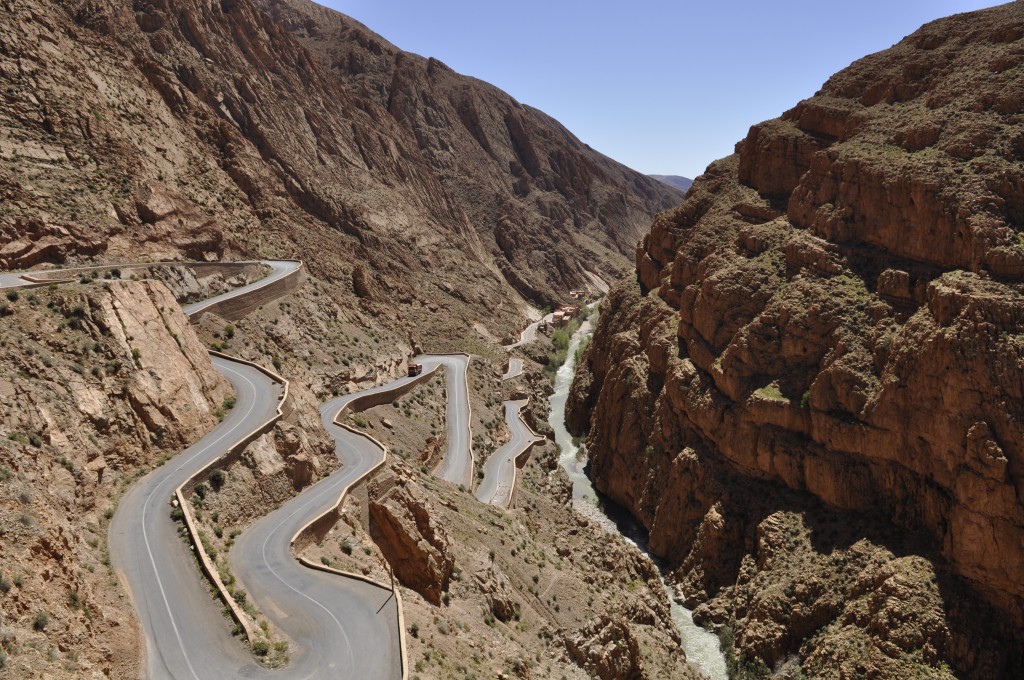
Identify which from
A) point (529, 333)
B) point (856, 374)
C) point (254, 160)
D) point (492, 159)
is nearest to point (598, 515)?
point (856, 374)

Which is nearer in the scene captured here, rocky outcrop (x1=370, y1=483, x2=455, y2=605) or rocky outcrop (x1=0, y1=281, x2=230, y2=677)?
rocky outcrop (x1=0, y1=281, x2=230, y2=677)

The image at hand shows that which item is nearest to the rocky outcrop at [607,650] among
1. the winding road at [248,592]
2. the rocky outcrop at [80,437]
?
the winding road at [248,592]

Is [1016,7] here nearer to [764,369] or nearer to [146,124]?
[764,369]

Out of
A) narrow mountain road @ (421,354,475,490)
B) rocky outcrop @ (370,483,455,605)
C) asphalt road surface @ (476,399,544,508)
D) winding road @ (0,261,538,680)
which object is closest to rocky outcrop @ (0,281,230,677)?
winding road @ (0,261,538,680)

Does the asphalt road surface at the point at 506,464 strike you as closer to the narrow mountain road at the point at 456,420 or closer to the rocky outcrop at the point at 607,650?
the narrow mountain road at the point at 456,420

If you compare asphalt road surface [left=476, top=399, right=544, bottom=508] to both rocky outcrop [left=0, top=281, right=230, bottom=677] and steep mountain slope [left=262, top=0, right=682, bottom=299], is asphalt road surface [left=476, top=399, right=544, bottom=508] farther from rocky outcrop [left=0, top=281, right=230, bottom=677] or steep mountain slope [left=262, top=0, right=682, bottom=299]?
steep mountain slope [left=262, top=0, right=682, bottom=299]

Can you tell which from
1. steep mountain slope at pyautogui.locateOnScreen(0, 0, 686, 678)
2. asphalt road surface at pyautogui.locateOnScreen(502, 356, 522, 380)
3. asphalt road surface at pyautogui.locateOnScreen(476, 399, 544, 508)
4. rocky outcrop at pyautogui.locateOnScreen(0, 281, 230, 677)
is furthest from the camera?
asphalt road surface at pyautogui.locateOnScreen(502, 356, 522, 380)
